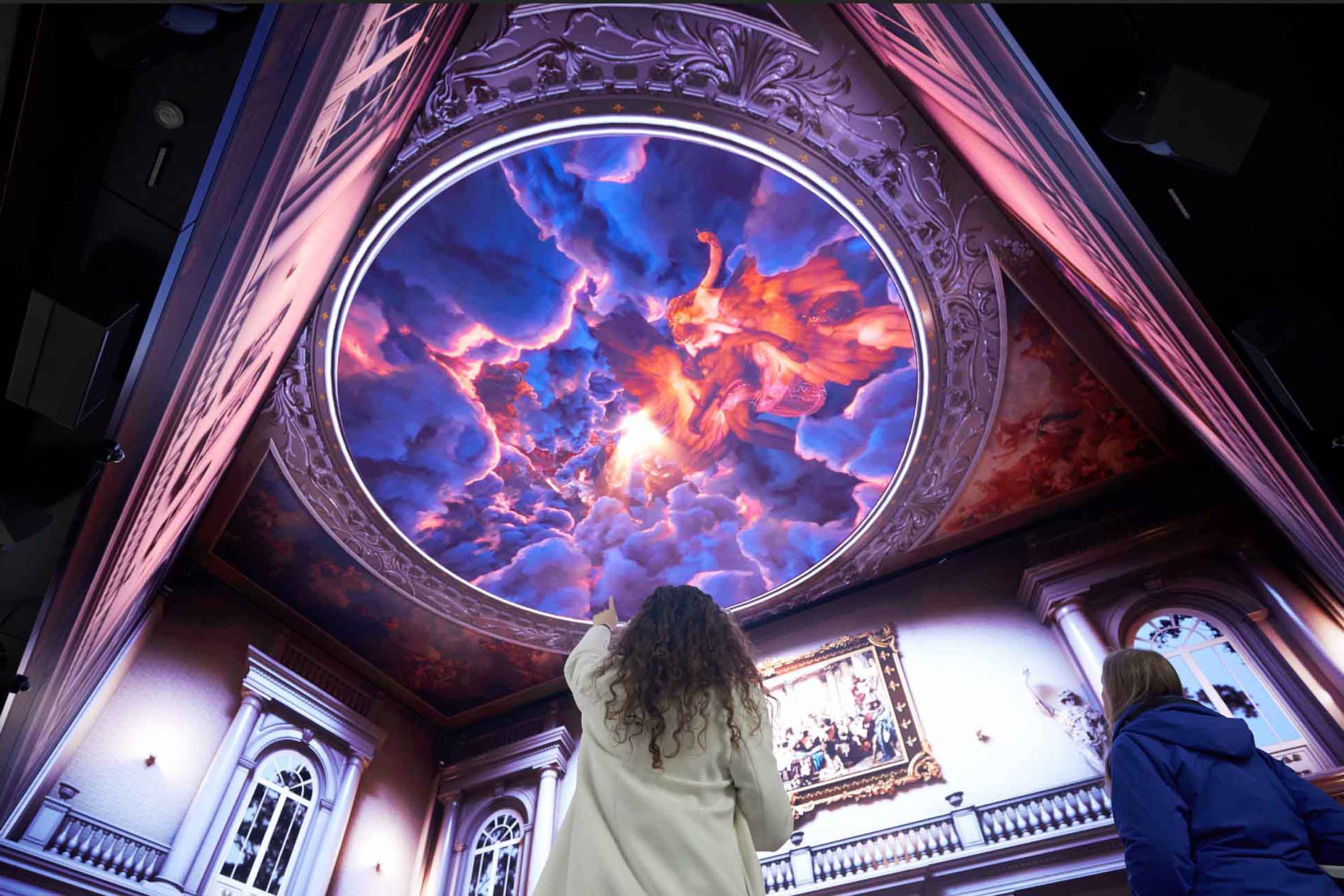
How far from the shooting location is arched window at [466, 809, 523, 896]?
37.6 ft

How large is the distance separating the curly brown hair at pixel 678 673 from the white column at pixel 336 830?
1051cm

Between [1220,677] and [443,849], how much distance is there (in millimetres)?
11825

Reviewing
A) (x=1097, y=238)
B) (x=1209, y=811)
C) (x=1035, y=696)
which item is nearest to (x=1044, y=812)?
(x=1035, y=696)

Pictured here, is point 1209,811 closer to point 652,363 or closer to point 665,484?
point 652,363

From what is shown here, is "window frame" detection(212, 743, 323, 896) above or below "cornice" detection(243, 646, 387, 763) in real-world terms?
below

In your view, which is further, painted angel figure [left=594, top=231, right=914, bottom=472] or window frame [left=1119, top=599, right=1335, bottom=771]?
painted angel figure [left=594, top=231, right=914, bottom=472]

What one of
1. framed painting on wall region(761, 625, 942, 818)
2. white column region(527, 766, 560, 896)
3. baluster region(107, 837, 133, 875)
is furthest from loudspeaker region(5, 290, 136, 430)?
white column region(527, 766, 560, 896)

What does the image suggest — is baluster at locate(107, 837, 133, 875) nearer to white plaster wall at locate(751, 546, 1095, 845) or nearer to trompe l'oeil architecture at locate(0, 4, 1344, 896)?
trompe l'oeil architecture at locate(0, 4, 1344, 896)

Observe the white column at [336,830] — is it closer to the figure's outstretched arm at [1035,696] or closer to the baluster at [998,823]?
the baluster at [998,823]

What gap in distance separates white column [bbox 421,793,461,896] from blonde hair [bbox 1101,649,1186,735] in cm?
1235

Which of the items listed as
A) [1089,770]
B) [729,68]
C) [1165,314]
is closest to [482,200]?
[729,68]

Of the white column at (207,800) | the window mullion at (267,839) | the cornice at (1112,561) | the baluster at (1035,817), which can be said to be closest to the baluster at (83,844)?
the white column at (207,800)

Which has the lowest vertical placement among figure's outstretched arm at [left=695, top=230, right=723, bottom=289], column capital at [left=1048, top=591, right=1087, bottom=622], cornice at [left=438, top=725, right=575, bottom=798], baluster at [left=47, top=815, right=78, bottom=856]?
baluster at [left=47, top=815, right=78, bottom=856]

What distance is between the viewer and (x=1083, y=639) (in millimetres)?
9273
